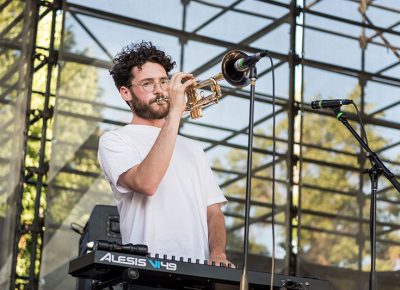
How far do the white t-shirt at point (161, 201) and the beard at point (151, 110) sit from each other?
1.8 inches

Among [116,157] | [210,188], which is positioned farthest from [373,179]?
[116,157]

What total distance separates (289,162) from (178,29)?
1.60 metres

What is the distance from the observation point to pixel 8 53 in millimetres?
8406

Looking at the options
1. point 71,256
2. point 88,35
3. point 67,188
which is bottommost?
point 71,256

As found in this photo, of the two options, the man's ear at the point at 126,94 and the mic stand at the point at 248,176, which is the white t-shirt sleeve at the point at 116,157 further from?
the mic stand at the point at 248,176

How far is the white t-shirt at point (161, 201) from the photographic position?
130 inches

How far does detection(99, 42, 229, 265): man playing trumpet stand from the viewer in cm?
328

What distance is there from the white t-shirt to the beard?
4 cm

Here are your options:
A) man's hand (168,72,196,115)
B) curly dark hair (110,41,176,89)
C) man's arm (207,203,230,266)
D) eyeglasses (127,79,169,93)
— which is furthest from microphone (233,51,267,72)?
man's arm (207,203,230,266)

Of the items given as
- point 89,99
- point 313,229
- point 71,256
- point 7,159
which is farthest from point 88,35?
point 313,229

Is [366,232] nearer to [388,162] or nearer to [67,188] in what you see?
[388,162]

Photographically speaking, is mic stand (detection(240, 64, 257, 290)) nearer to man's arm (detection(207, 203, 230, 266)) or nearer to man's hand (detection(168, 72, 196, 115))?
man's hand (detection(168, 72, 196, 115))

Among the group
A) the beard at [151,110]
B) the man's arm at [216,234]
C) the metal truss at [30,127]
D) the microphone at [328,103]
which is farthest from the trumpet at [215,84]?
the metal truss at [30,127]

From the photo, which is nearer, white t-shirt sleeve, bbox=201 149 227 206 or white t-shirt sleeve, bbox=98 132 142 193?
white t-shirt sleeve, bbox=98 132 142 193
